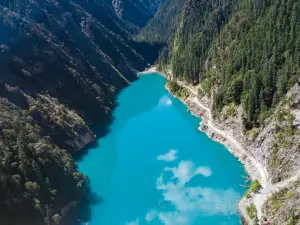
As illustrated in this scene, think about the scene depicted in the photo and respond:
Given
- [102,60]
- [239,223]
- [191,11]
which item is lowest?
[239,223]

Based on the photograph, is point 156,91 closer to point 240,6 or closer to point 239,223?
point 240,6

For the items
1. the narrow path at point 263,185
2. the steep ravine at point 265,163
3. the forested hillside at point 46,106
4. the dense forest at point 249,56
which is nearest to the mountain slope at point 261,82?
the dense forest at point 249,56

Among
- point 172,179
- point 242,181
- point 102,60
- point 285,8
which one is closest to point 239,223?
point 242,181

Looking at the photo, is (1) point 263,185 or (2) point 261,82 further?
(2) point 261,82

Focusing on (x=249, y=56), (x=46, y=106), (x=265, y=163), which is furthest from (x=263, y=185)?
(x=46, y=106)

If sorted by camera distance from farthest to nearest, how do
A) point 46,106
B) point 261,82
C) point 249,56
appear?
1. point 46,106
2. point 249,56
3. point 261,82

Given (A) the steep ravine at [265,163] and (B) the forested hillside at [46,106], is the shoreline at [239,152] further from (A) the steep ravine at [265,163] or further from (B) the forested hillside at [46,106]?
(B) the forested hillside at [46,106]

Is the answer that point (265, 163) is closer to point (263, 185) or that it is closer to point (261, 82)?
point (263, 185)
